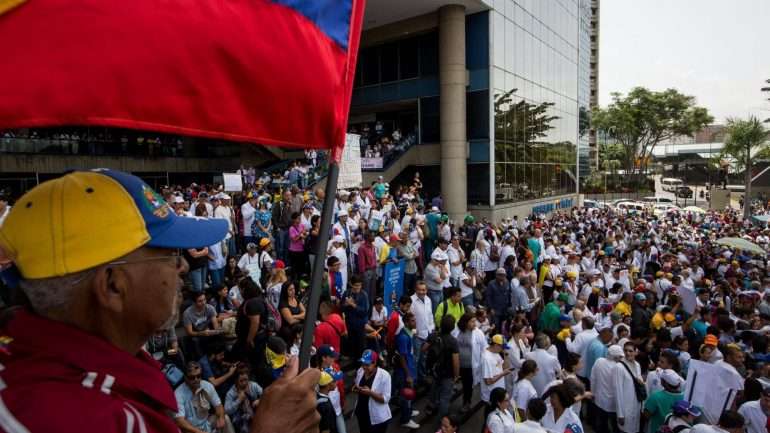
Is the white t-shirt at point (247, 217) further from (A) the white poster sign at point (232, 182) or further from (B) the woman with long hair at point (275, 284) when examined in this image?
(B) the woman with long hair at point (275, 284)

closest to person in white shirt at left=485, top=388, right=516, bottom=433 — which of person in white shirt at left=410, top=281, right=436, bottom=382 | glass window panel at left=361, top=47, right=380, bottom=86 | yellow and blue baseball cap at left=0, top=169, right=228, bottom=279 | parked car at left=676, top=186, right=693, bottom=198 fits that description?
person in white shirt at left=410, top=281, right=436, bottom=382

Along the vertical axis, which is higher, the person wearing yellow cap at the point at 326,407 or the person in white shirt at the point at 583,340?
the person wearing yellow cap at the point at 326,407

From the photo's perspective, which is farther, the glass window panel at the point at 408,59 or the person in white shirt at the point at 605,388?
the glass window panel at the point at 408,59

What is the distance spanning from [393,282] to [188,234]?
9162mm

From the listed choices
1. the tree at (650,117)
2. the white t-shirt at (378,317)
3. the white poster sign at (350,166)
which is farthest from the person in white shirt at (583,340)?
the tree at (650,117)

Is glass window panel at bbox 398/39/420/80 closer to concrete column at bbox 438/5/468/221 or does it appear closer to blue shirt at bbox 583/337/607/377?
concrete column at bbox 438/5/468/221

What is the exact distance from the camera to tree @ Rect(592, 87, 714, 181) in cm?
5209

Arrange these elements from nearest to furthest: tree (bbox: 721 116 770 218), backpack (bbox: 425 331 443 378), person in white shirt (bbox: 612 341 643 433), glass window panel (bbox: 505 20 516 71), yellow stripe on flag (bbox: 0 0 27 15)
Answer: yellow stripe on flag (bbox: 0 0 27 15) < person in white shirt (bbox: 612 341 643 433) < backpack (bbox: 425 331 443 378) < glass window panel (bbox: 505 20 516 71) < tree (bbox: 721 116 770 218)

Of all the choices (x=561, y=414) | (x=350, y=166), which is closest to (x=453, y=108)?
(x=350, y=166)

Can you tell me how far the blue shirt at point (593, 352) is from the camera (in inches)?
296

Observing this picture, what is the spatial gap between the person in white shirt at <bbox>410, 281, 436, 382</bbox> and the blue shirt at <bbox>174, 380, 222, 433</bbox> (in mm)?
3854

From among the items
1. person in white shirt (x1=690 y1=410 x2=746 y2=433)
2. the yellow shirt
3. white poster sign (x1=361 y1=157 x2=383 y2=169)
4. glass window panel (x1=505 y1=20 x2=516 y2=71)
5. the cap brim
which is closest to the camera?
the cap brim

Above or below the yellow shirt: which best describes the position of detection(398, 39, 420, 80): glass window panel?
above

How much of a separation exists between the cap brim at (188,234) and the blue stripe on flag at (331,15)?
2.67 feet
